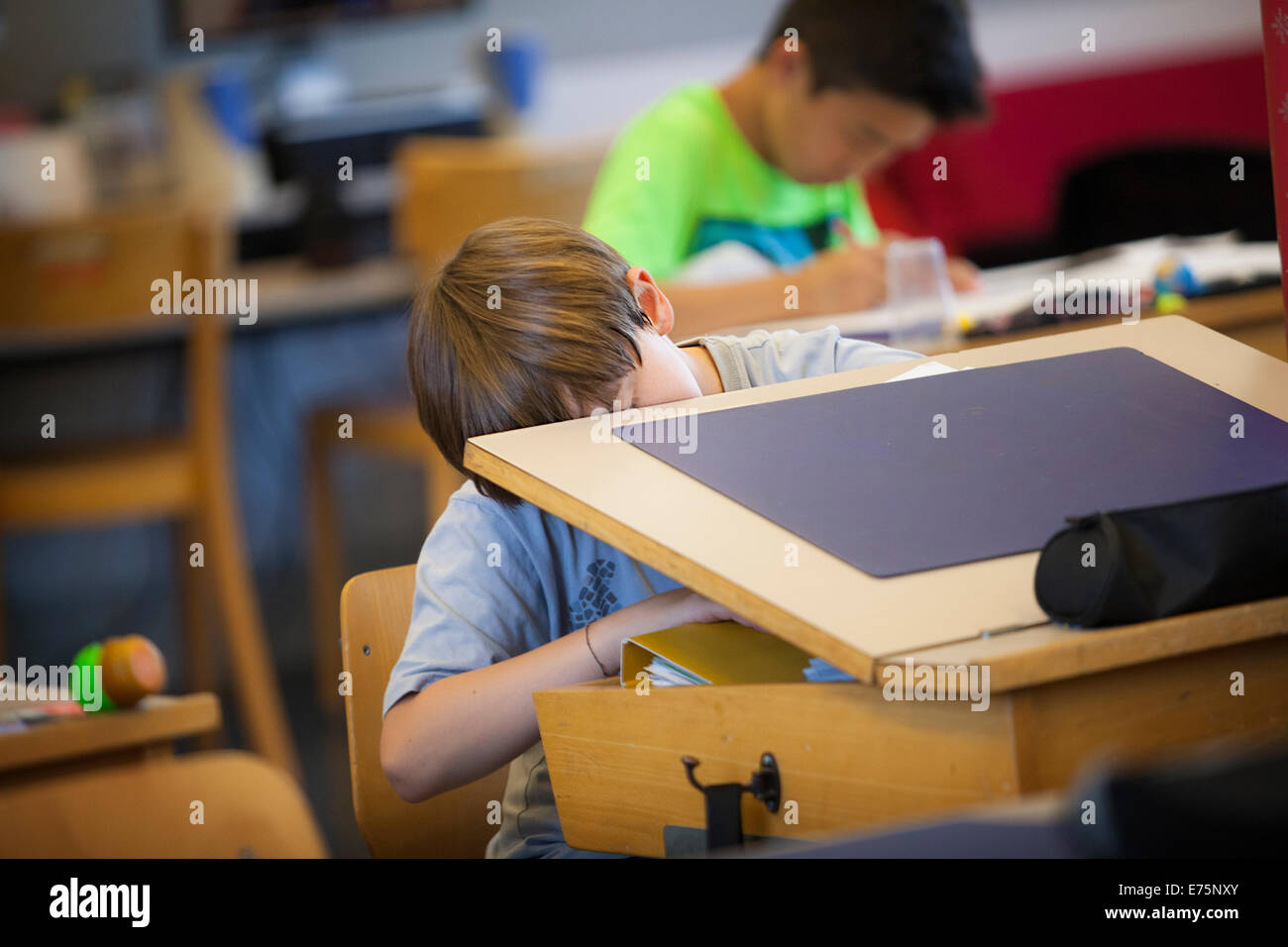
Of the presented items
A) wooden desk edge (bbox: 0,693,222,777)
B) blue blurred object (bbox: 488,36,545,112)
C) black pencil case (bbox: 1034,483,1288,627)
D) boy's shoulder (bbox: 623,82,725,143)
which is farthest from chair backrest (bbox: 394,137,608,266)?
black pencil case (bbox: 1034,483,1288,627)

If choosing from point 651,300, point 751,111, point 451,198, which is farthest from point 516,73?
point 651,300

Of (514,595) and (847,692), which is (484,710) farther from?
(847,692)

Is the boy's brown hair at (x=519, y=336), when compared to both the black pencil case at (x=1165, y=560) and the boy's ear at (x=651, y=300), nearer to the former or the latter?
the boy's ear at (x=651, y=300)

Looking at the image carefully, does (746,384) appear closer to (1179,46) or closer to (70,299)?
(70,299)

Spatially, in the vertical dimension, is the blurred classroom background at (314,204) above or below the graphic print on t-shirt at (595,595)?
above

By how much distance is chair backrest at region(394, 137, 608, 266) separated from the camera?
8.02 ft

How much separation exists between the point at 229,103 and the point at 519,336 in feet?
8.51

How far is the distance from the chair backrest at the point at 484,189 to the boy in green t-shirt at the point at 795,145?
1.58 feet

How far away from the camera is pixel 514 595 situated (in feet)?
3.49

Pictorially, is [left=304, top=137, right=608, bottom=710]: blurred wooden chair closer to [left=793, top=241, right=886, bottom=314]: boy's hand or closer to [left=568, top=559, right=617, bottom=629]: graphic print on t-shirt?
[left=793, top=241, right=886, bottom=314]: boy's hand

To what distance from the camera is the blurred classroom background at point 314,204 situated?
8.38 feet

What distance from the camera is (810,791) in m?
0.80

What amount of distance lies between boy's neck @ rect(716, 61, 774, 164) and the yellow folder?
45.8 inches

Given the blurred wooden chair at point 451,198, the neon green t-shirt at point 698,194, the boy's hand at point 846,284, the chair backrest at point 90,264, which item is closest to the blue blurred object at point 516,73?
the blurred wooden chair at point 451,198
